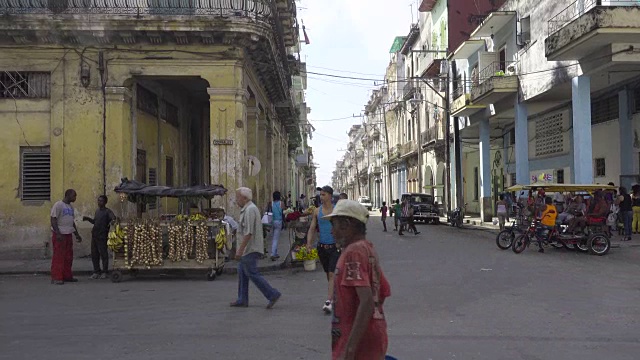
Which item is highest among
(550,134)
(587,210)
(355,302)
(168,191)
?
(550,134)

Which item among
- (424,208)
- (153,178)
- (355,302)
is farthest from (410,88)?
(355,302)

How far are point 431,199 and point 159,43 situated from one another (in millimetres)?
20689

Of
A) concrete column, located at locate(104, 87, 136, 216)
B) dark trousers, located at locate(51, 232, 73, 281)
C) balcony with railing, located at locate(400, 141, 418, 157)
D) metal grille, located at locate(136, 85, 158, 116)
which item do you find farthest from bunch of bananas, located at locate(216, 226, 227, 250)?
balcony with railing, located at locate(400, 141, 418, 157)

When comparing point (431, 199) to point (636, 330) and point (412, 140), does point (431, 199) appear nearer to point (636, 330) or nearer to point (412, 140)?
point (412, 140)

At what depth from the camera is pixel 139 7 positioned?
48.6ft

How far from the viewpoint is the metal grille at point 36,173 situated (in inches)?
595

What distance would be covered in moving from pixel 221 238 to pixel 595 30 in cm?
1150

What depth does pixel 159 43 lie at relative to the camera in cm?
1538

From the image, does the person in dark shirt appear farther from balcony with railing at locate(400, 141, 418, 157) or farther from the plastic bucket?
balcony with railing at locate(400, 141, 418, 157)

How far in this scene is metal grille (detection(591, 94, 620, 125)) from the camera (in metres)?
21.8

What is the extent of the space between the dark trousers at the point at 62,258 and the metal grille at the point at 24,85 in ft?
18.0

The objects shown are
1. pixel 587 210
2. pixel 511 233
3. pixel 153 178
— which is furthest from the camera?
pixel 153 178

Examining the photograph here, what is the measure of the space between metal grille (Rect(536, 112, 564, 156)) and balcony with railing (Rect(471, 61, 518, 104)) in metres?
2.36

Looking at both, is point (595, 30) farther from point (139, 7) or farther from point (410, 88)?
point (410, 88)
